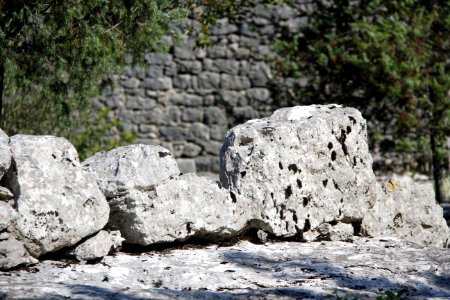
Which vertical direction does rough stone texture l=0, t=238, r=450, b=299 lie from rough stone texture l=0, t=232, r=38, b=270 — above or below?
below

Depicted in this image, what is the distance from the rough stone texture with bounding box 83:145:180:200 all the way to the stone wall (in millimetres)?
7646

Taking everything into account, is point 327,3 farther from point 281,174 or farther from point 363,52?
point 281,174

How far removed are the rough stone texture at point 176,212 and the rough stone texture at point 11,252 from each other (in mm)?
622

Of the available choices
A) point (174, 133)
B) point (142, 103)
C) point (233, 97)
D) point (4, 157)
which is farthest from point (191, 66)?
point (4, 157)

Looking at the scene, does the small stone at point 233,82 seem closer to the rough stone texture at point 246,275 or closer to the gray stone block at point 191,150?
the gray stone block at point 191,150

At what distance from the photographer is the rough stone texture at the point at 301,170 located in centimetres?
518

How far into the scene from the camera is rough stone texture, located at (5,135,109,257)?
431 centimetres

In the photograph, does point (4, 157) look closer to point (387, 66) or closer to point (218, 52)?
point (387, 66)

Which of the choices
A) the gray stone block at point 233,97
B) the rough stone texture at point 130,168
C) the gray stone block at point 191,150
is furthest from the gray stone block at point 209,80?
the rough stone texture at point 130,168

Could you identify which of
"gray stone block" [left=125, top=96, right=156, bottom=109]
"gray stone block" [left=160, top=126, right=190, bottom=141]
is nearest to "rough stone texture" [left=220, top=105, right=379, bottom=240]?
"gray stone block" [left=160, top=126, right=190, bottom=141]

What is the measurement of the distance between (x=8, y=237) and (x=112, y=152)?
0.89 m

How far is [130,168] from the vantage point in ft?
15.7

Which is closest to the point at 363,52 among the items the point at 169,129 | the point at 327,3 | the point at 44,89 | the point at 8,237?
the point at 327,3

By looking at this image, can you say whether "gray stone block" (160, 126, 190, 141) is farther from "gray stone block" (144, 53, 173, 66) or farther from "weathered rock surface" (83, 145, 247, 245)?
"weathered rock surface" (83, 145, 247, 245)
